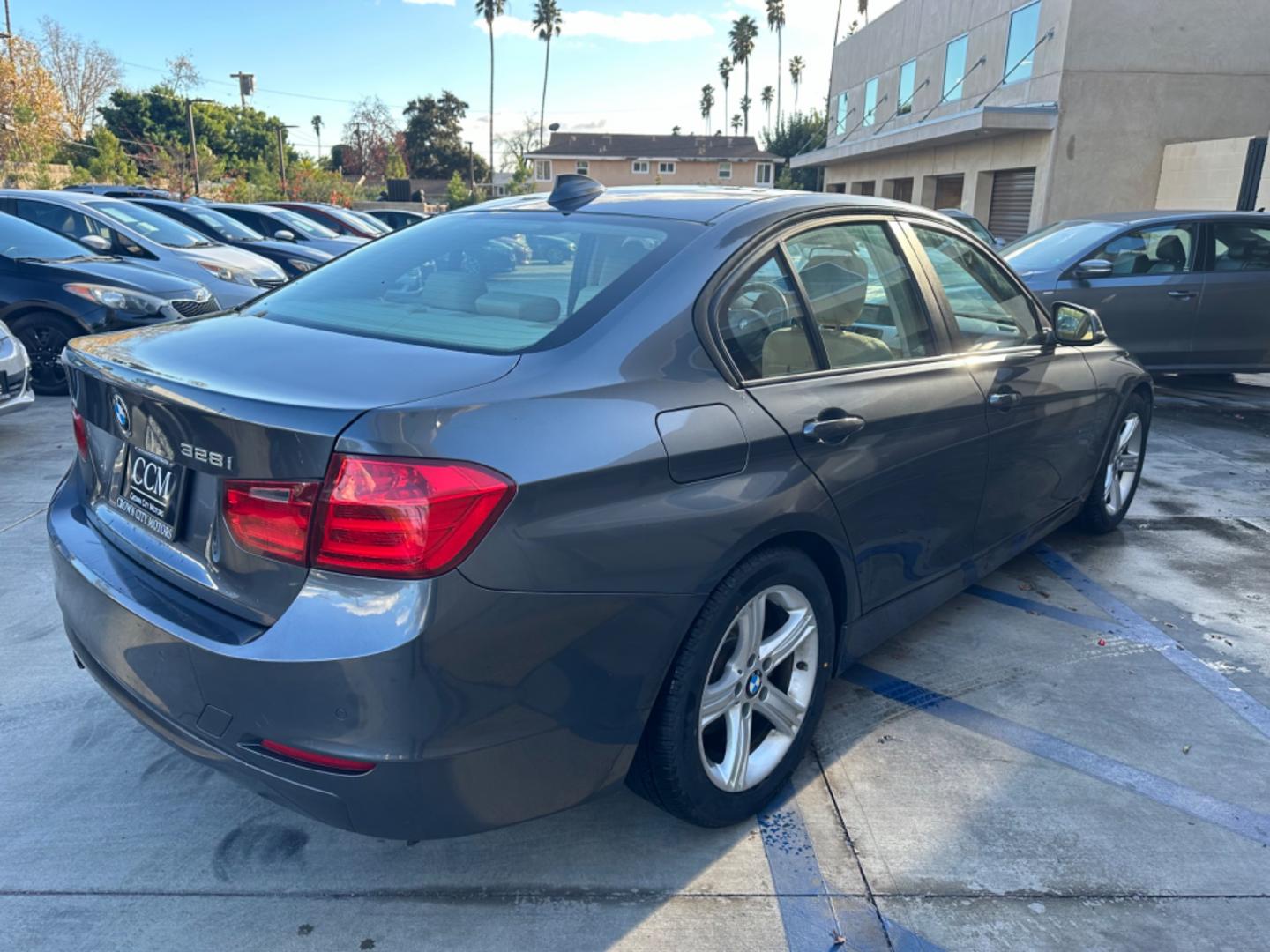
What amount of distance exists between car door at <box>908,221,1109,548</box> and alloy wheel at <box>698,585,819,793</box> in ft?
3.68

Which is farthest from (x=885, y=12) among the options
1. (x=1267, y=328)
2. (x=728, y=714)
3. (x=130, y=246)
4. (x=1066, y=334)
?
(x=728, y=714)

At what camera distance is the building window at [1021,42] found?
854 inches

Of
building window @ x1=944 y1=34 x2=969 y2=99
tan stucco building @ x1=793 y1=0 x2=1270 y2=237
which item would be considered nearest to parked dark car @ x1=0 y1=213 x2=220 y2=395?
tan stucco building @ x1=793 y1=0 x2=1270 y2=237

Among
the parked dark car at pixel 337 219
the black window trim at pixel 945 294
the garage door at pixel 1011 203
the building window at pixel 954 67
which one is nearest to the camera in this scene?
the black window trim at pixel 945 294

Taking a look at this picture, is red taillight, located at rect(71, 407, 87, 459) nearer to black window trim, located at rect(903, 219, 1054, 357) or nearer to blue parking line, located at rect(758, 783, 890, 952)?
blue parking line, located at rect(758, 783, 890, 952)

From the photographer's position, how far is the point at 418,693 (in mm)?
1871

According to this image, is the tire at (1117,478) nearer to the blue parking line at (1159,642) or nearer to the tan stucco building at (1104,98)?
the blue parking line at (1159,642)

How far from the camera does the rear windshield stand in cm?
244

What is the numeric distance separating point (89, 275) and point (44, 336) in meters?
0.60

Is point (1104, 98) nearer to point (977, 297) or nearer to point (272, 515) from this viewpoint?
point (977, 297)

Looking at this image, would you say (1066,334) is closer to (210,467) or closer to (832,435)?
(832,435)

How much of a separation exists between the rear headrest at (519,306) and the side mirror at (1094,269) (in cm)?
681

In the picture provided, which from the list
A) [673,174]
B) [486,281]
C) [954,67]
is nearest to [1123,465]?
[486,281]

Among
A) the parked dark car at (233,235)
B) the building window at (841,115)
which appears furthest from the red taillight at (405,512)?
the building window at (841,115)
